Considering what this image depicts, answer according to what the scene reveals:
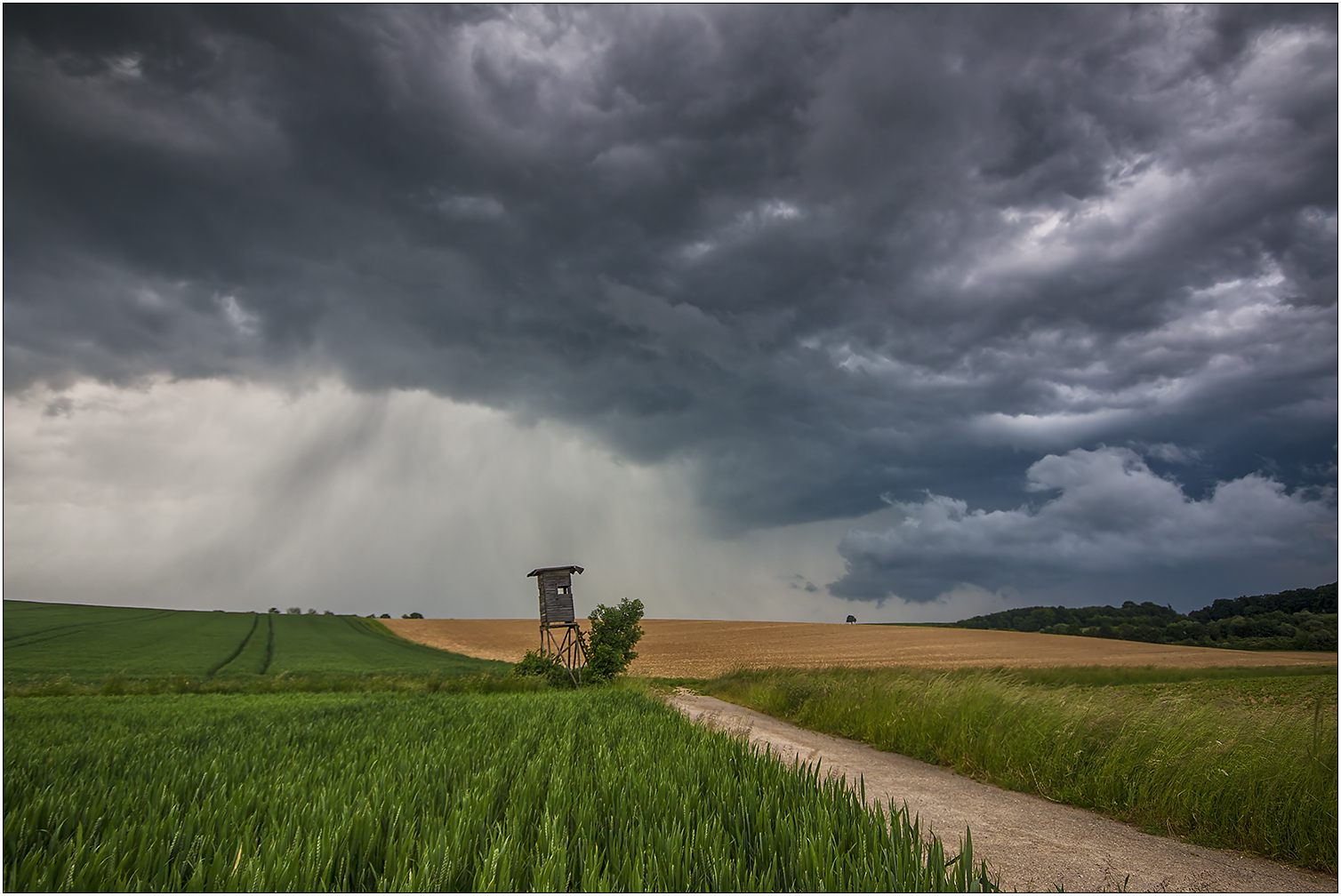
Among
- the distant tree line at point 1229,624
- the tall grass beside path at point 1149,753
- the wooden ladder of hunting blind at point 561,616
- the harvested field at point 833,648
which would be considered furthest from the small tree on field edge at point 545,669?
the distant tree line at point 1229,624

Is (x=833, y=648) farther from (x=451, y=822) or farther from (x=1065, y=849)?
(x=451, y=822)

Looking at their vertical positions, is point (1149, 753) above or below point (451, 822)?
below

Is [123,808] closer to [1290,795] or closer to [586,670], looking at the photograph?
[1290,795]

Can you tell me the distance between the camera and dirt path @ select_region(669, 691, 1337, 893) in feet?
17.0

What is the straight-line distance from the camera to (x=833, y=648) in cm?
4756

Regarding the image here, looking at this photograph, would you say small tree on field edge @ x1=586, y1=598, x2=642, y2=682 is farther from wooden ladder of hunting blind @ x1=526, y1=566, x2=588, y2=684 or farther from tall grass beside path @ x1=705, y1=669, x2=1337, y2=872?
tall grass beside path @ x1=705, y1=669, x2=1337, y2=872

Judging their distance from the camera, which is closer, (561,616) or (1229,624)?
(561,616)

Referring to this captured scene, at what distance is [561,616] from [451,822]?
24037 millimetres

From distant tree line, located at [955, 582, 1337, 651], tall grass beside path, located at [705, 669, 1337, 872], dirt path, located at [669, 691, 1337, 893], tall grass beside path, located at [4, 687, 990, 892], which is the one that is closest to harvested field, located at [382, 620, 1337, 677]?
distant tree line, located at [955, 582, 1337, 651]

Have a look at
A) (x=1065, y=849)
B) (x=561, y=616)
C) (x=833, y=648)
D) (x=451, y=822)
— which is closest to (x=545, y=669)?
(x=561, y=616)

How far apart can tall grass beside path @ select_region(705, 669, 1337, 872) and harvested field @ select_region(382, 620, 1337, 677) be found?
78.8 ft

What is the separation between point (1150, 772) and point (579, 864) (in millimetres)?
8277

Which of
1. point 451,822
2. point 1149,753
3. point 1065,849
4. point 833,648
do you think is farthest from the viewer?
point 833,648

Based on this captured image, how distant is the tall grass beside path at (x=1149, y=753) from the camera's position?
6230 mm
